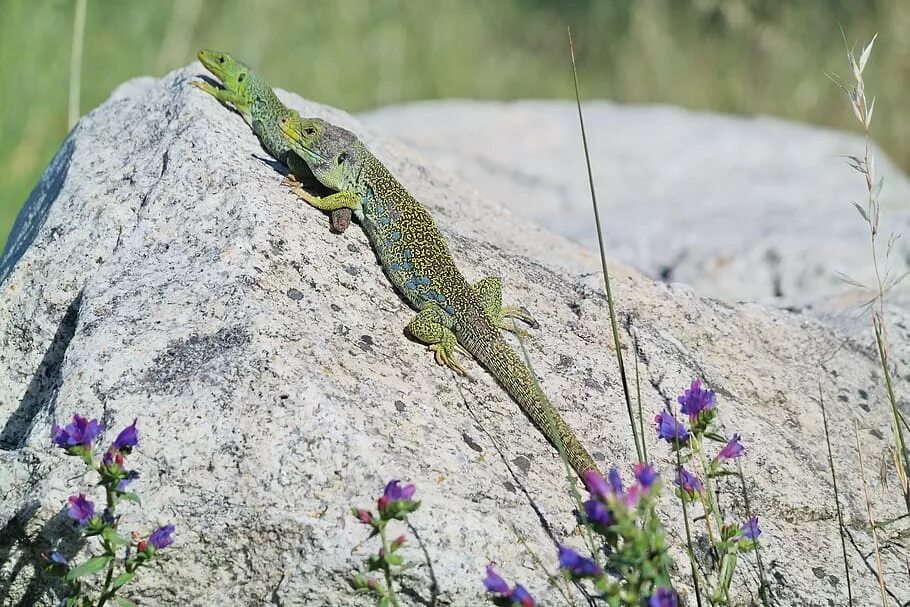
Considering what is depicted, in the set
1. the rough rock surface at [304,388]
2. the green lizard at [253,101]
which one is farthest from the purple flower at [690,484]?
the green lizard at [253,101]

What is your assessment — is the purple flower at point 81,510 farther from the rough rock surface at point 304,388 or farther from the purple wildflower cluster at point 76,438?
the rough rock surface at point 304,388

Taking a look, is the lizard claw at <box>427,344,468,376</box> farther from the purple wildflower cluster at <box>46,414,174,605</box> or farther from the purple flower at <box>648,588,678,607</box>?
the purple flower at <box>648,588,678,607</box>

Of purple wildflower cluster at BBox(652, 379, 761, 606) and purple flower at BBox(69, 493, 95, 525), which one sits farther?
purple wildflower cluster at BBox(652, 379, 761, 606)

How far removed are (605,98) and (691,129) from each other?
3.30 metres

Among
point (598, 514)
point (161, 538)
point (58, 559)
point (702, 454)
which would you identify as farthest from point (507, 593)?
→ point (58, 559)

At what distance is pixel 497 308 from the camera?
178 inches

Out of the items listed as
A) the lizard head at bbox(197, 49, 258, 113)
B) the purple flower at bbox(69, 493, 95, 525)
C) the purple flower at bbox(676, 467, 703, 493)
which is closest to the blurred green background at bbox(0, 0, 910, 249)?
the lizard head at bbox(197, 49, 258, 113)

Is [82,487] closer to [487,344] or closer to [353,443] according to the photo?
[353,443]

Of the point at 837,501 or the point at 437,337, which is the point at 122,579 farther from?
the point at 837,501

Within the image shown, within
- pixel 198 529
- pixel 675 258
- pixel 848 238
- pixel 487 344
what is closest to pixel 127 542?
pixel 198 529

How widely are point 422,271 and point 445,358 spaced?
0.51 metres

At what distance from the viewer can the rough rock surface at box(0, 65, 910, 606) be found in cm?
327

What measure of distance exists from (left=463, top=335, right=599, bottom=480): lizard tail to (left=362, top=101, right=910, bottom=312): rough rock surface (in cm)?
287

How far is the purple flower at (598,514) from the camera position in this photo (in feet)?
8.45
